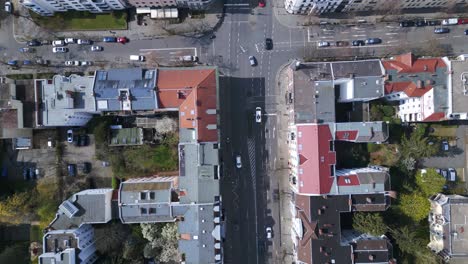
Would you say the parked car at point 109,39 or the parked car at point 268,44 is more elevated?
the parked car at point 109,39

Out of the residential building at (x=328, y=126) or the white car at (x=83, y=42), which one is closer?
the residential building at (x=328, y=126)

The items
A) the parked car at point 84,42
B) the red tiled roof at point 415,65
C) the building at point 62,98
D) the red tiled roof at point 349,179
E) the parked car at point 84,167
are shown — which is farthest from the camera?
the parked car at point 84,167

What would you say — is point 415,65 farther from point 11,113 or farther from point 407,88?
point 11,113

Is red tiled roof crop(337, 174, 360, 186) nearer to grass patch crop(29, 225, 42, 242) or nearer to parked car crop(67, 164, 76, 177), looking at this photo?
parked car crop(67, 164, 76, 177)

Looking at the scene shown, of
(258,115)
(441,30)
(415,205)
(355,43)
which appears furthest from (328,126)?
(441,30)

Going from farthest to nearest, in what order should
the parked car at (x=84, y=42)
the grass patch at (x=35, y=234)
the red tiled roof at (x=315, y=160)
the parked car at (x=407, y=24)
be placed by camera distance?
the parked car at (x=84, y=42), the parked car at (x=407, y=24), the grass patch at (x=35, y=234), the red tiled roof at (x=315, y=160)

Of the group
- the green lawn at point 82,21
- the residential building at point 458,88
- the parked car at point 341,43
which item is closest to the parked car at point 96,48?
the green lawn at point 82,21

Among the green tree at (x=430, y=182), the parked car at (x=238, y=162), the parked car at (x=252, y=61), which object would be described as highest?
the parked car at (x=252, y=61)

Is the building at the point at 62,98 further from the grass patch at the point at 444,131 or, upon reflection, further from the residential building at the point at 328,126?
the grass patch at the point at 444,131
